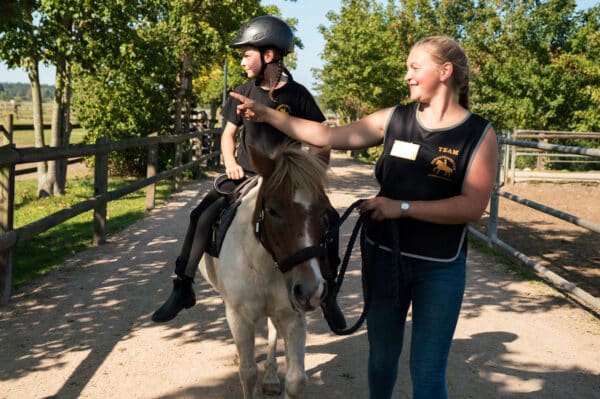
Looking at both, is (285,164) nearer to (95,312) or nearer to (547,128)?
(95,312)

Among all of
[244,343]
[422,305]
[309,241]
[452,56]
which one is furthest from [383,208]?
[244,343]

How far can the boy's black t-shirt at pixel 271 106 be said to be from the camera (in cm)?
372

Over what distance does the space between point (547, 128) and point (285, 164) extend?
2656 centimetres

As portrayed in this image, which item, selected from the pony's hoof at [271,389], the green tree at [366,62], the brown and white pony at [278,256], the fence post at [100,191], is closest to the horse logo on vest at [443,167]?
the brown and white pony at [278,256]

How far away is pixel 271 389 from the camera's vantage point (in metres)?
3.79

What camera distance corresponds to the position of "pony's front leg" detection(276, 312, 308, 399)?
3176 millimetres

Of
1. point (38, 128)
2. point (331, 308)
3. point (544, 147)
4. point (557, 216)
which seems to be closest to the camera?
point (331, 308)

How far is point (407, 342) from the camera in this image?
15.6ft

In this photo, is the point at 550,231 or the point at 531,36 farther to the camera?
the point at 531,36

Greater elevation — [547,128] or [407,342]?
[547,128]

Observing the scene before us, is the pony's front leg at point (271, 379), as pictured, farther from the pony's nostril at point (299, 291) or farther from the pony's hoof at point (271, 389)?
the pony's nostril at point (299, 291)

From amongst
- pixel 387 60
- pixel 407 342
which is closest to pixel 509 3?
pixel 387 60

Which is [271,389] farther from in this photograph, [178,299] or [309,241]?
[309,241]

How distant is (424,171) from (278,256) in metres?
0.74
